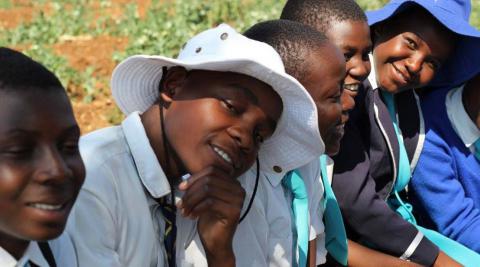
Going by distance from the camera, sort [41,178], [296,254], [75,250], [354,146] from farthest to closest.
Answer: [354,146] → [296,254] → [75,250] → [41,178]

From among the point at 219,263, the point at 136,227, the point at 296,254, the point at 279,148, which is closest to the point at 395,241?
the point at 296,254

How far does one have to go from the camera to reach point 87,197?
7.31ft

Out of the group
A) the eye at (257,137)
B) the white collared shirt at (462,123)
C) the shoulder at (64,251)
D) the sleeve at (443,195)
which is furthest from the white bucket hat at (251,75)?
the white collared shirt at (462,123)

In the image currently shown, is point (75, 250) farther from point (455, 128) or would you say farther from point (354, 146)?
point (455, 128)

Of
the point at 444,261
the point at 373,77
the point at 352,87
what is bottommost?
the point at 444,261

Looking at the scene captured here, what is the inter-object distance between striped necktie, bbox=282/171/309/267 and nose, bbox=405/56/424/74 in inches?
28.1

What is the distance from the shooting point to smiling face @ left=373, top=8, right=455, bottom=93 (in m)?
3.34

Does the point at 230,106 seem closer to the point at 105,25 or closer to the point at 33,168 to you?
the point at 33,168

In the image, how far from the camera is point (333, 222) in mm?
3166

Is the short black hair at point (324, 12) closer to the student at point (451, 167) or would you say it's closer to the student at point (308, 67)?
the student at point (308, 67)

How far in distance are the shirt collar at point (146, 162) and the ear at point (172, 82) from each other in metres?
0.11

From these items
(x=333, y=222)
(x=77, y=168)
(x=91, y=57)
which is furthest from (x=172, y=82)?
(x=91, y=57)

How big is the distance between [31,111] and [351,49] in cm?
147

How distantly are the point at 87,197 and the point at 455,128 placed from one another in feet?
6.33
